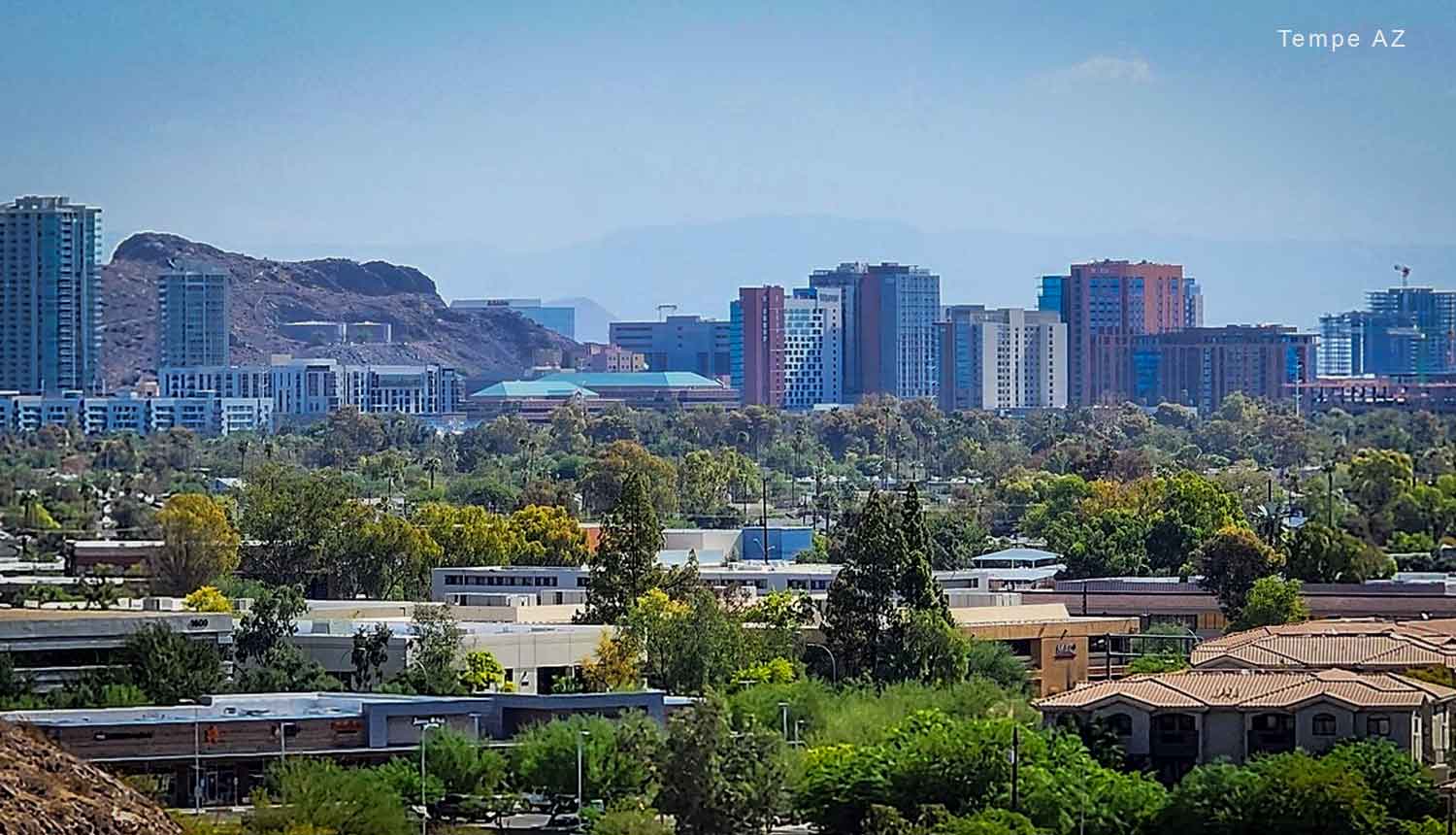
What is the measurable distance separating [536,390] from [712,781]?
503 ft

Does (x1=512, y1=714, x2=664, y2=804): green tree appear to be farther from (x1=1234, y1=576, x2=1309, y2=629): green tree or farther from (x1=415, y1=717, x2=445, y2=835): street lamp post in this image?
(x1=1234, y1=576, x2=1309, y2=629): green tree

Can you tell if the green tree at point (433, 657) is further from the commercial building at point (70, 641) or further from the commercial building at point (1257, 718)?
the commercial building at point (1257, 718)

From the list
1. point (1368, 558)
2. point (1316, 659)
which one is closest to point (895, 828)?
point (1316, 659)

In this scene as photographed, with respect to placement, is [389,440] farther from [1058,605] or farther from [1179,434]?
[1058,605]

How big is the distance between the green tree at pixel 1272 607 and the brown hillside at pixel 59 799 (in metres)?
32.6

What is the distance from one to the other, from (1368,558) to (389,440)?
227 ft

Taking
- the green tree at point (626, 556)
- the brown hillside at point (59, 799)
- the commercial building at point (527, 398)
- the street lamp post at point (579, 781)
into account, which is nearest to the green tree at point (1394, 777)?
the street lamp post at point (579, 781)

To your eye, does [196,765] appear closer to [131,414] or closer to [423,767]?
[423,767]

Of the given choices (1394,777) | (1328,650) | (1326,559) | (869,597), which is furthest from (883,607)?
(1326,559)

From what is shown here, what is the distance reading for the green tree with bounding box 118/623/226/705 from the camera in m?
41.7

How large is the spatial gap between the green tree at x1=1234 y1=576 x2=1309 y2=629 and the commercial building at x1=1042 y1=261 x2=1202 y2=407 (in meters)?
127

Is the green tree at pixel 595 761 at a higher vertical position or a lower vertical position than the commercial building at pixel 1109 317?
lower

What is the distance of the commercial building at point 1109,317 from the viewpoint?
182750 mm

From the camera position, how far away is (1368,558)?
6069cm
